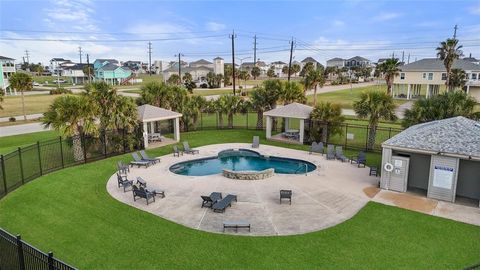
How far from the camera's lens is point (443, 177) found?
14.8 metres

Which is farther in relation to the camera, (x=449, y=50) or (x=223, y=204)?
(x=449, y=50)

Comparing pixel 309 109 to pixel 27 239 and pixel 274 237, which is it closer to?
pixel 274 237

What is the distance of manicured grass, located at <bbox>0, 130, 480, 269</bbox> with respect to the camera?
32.6ft

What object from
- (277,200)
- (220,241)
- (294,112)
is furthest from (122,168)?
(294,112)

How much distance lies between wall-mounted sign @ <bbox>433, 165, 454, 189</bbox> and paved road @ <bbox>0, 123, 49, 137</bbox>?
3078 centimetres

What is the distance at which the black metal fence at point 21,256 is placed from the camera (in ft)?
22.6

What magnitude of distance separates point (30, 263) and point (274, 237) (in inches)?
287

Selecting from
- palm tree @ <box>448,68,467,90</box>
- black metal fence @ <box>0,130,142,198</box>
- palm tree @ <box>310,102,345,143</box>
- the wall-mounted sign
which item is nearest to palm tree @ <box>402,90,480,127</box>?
palm tree @ <box>310,102,345,143</box>

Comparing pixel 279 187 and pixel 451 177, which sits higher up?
pixel 451 177

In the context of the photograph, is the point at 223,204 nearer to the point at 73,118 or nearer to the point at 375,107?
the point at 73,118

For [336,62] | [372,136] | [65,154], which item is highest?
[336,62]

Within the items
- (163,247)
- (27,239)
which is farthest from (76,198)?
(163,247)

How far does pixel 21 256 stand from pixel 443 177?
53.0 feet

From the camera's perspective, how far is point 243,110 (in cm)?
3116
